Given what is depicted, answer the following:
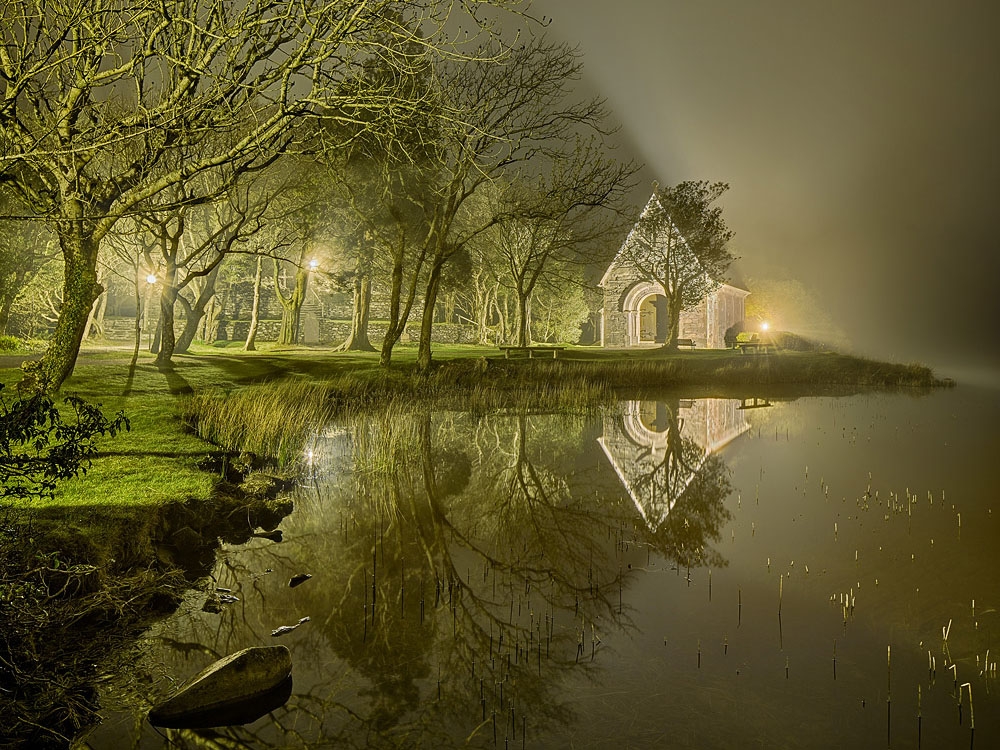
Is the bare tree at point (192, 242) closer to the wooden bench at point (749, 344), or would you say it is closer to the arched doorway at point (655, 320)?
the arched doorway at point (655, 320)

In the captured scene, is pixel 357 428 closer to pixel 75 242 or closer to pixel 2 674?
pixel 75 242

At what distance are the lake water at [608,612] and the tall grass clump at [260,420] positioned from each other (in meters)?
1.19

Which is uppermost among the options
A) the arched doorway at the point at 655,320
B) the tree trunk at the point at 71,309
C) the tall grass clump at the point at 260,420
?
the arched doorway at the point at 655,320

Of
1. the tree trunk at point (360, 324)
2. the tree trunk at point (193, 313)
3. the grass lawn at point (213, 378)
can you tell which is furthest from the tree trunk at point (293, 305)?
the tree trunk at point (193, 313)

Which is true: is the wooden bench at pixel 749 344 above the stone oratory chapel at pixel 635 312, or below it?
below

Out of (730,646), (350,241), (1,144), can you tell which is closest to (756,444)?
(730,646)

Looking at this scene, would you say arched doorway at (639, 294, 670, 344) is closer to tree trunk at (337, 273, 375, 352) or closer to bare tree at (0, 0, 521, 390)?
tree trunk at (337, 273, 375, 352)

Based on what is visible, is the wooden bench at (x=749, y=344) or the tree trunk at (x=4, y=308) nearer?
the tree trunk at (x=4, y=308)

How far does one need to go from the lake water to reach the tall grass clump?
3.92 ft

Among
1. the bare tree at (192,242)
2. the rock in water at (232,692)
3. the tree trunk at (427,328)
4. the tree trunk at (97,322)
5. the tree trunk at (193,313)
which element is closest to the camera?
the rock in water at (232,692)

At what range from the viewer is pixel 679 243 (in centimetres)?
4156

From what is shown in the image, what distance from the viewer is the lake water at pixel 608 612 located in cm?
482

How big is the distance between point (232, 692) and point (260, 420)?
977cm

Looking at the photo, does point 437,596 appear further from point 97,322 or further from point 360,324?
point 97,322
